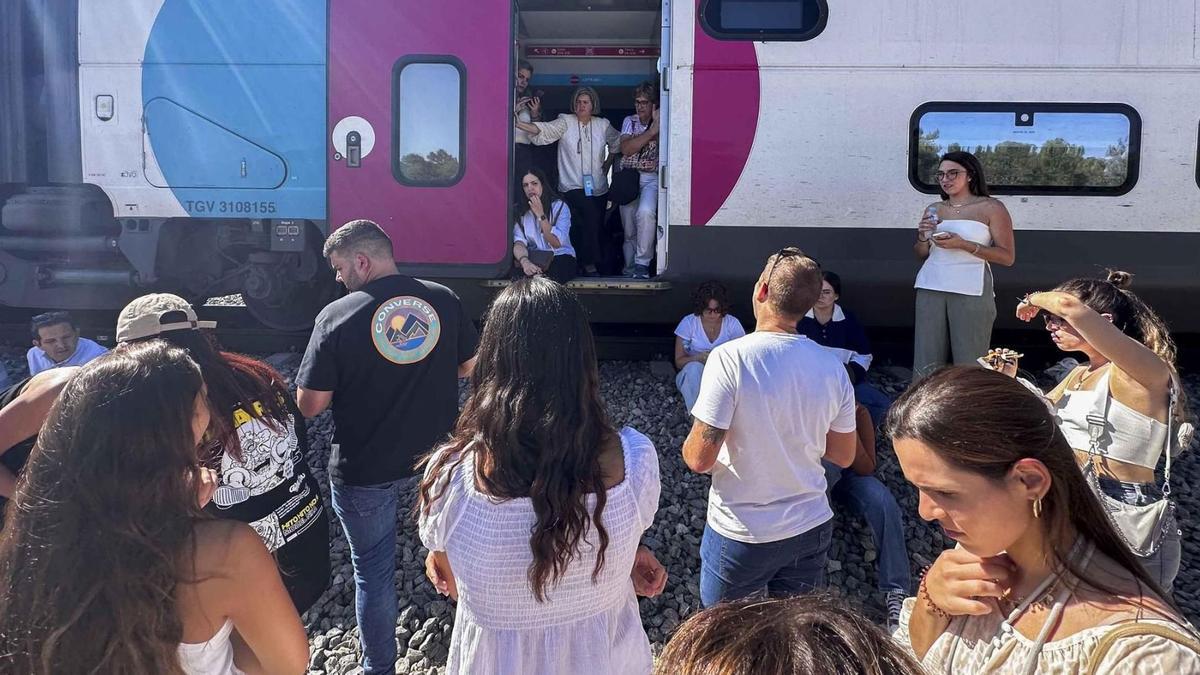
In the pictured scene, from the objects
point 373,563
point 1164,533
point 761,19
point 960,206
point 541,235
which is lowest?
point 373,563

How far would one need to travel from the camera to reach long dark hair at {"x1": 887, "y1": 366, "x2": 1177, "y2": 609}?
1.28 metres

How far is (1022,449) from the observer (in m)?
1.30

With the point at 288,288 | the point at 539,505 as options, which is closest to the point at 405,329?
the point at 539,505

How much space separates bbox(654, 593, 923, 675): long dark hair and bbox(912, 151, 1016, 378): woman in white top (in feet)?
13.3

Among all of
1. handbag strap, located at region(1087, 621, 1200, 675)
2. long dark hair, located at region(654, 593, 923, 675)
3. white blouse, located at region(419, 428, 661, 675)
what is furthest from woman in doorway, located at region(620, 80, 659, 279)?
long dark hair, located at region(654, 593, 923, 675)

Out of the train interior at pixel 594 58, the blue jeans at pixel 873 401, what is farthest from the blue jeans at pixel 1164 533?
the train interior at pixel 594 58

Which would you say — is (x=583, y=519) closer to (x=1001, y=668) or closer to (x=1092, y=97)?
(x=1001, y=668)

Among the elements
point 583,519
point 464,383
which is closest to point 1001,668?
point 583,519

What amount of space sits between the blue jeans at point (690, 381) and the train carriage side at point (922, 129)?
76 centimetres

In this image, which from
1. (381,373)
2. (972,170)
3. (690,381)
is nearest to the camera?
(381,373)

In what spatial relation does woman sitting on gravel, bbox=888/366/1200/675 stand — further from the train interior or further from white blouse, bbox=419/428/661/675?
the train interior

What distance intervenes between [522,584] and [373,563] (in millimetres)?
1526

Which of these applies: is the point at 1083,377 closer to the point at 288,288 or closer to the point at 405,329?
the point at 405,329

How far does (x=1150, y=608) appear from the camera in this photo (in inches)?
45.2
